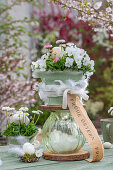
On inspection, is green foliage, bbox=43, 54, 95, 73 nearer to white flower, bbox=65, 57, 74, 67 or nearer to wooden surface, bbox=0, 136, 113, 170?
white flower, bbox=65, 57, 74, 67

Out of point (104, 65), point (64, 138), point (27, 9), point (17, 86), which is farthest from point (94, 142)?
point (104, 65)

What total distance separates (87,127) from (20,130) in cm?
35

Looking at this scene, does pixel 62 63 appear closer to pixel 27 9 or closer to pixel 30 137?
pixel 30 137

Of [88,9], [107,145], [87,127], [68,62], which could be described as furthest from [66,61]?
[88,9]

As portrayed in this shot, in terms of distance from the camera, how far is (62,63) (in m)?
1.47

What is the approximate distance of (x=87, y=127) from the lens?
4.76 ft

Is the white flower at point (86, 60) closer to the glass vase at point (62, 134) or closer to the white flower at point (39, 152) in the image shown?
the glass vase at point (62, 134)

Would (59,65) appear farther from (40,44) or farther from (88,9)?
(40,44)

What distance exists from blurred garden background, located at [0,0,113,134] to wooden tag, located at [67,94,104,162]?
8.04 feet

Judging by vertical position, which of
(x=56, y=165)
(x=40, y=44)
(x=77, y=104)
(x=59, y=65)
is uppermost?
(x=40, y=44)

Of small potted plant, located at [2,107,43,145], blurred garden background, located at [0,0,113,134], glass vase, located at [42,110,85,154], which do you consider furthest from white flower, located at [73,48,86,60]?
blurred garden background, located at [0,0,113,134]

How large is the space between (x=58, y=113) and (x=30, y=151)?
0.22 meters

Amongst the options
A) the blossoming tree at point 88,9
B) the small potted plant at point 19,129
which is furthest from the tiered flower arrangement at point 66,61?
the blossoming tree at point 88,9

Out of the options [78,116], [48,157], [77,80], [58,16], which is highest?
[58,16]
